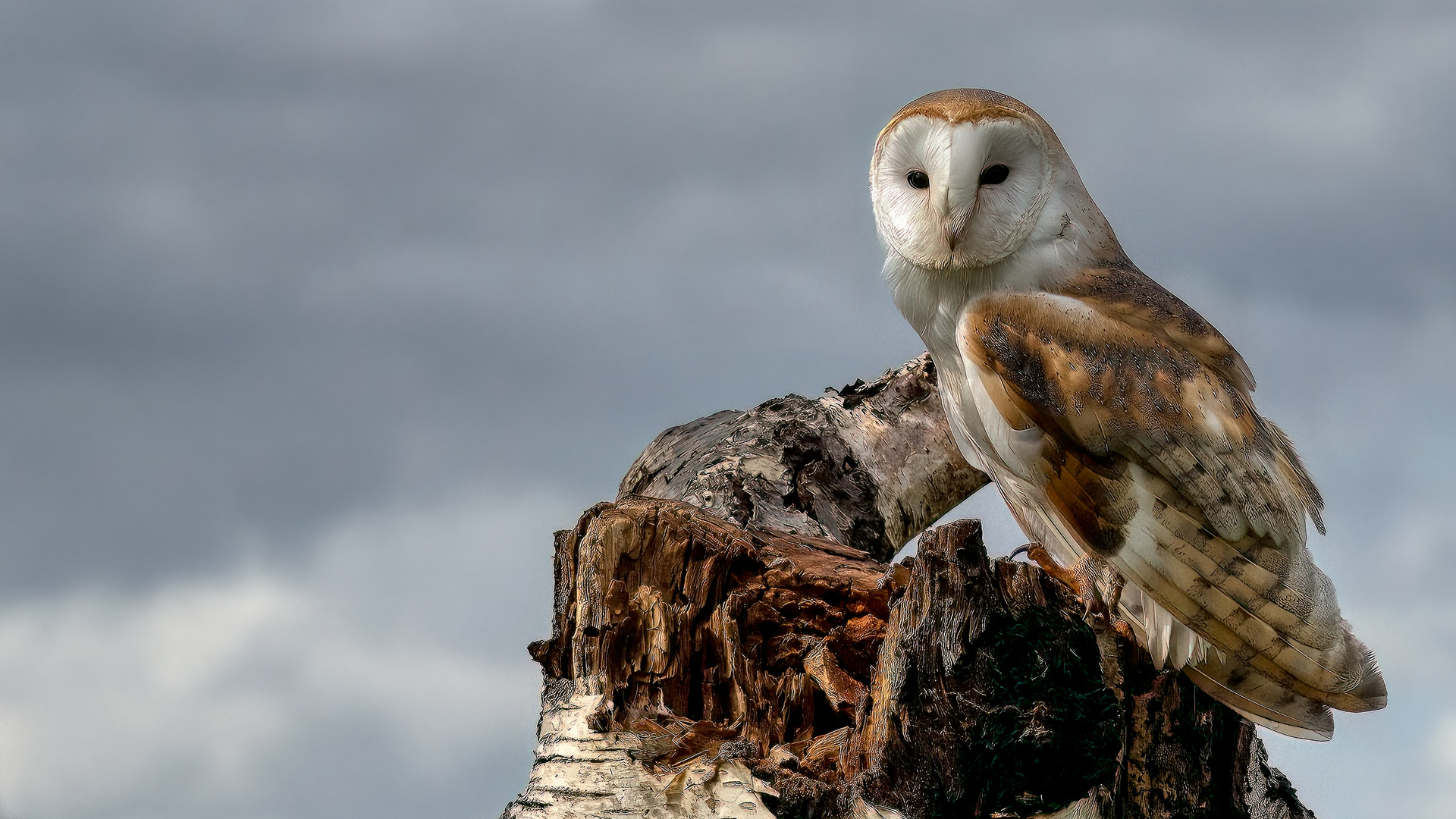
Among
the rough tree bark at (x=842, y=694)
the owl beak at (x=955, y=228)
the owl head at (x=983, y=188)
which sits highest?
the owl head at (x=983, y=188)

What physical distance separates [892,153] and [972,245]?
0.39 m

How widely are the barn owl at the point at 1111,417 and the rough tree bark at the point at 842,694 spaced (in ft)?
0.79

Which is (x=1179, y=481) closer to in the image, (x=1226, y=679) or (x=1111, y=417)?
(x=1111, y=417)

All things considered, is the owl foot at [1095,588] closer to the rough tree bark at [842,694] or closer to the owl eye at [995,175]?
the rough tree bark at [842,694]

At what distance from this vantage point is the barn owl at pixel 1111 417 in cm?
315

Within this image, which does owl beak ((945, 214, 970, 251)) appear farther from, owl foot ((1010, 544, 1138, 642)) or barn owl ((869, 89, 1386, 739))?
owl foot ((1010, 544, 1138, 642))

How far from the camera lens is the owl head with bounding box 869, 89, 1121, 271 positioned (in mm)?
3453

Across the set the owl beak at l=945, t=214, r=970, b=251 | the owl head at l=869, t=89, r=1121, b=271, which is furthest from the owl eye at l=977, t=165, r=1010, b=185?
the owl beak at l=945, t=214, r=970, b=251

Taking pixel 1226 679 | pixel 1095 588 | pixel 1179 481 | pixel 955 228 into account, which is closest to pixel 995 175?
pixel 955 228

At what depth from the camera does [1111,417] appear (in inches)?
129

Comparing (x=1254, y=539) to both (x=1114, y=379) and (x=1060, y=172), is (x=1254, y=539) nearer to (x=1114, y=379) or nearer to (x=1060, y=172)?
(x=1114, y=379)

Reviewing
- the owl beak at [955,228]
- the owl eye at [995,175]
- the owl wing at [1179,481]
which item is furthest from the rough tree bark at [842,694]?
the owl eye at [995,175]

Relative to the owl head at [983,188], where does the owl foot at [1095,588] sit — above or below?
below

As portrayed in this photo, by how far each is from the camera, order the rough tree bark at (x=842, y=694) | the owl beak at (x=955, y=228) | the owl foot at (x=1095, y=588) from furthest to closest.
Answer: the owl beak at (x=955, y=228), the owl foot at (x=1095, y=588), the rough tree bark at (x=842, y=694)
